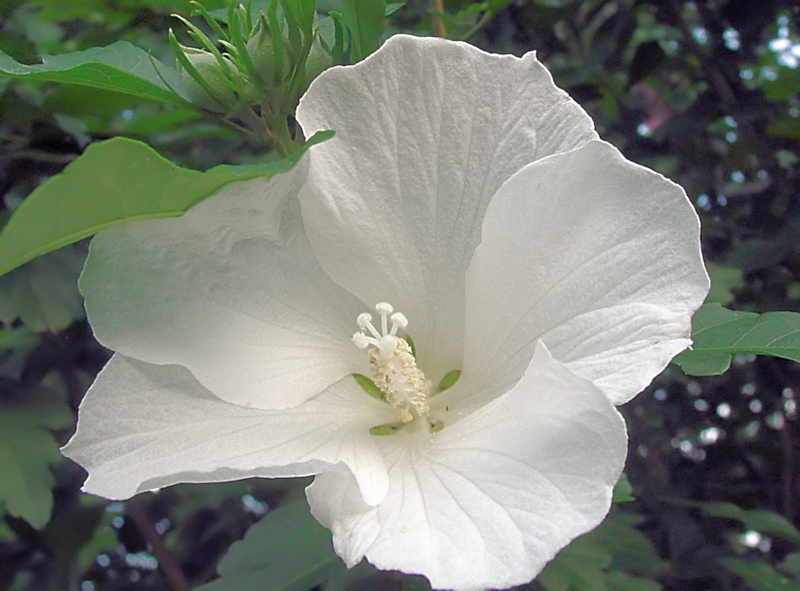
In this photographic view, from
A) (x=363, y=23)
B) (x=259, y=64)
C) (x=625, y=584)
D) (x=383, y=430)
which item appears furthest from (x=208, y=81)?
(x=625, y=584)

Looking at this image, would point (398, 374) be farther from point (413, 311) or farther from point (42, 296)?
point (42, 296)

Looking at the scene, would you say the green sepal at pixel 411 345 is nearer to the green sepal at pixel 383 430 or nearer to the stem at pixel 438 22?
the green sepal at pixel 383 430

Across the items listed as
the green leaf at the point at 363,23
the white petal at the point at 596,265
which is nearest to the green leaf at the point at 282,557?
the white petal at the point at 596,265

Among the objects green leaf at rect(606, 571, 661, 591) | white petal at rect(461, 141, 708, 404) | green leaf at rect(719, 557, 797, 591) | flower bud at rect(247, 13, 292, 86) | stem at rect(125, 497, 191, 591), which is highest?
flower bud at rect(247, 13, 292, 86)

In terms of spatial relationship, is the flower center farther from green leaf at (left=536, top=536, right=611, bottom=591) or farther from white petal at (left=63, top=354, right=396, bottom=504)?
green leaf at (left=536, top=536, right=611, bottom=591)

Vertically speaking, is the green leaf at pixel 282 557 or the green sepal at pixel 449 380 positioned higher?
the green sepal at pixel 449 380

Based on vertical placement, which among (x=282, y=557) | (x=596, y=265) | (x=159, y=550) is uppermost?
(x=596, y=265)

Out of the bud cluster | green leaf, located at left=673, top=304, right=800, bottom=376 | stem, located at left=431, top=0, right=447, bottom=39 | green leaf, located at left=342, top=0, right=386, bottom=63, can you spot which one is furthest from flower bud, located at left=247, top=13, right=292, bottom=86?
green leaf, located at left=673, top=304, right=800, bottom=376
